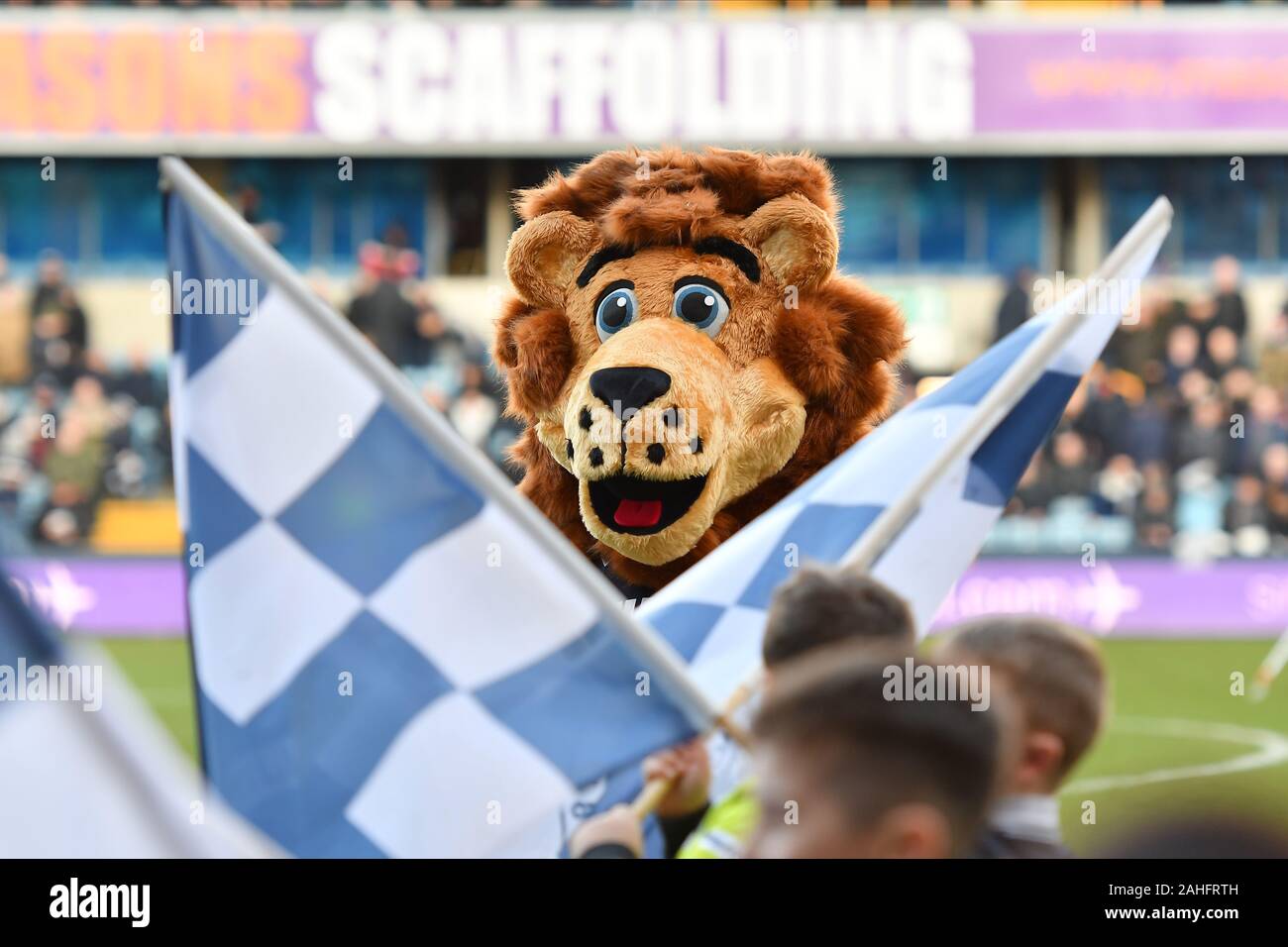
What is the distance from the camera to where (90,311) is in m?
15.3

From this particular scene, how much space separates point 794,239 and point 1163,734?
5.42 metres

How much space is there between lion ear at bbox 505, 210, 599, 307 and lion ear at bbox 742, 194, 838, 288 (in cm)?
29

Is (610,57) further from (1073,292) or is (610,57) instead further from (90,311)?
(1073,292)

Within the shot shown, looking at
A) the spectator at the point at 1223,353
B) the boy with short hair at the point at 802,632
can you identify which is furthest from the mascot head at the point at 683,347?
the spectator at the point at 1223,353

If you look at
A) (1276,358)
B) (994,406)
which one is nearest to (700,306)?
(994,406)

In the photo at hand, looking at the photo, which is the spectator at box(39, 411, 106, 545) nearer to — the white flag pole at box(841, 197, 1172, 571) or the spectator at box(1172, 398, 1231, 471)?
the spectator at box(1172, 398, 1231, 471)

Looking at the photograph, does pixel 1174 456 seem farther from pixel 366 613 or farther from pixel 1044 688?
pixel 366 613

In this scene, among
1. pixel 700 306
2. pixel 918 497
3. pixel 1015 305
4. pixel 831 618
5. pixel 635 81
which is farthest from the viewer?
pixel 635 81

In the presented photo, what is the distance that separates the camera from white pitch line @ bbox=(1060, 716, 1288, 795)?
641 centimetres

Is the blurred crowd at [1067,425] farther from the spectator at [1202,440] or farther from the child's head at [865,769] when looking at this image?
the child's head at [865,769]

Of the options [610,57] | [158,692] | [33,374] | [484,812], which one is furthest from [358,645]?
[610,57]

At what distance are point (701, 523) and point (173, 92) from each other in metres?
13.4

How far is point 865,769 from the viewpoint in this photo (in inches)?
49.7
